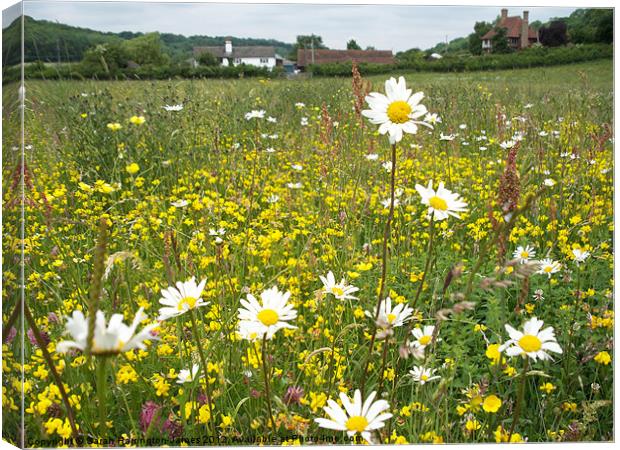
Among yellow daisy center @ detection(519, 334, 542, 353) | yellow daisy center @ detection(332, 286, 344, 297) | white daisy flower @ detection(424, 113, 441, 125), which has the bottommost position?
yellow daisy center @ detection(519, 334, 542, 353)

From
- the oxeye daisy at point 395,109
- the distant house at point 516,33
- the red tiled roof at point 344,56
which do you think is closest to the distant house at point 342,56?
the red tiled roof at point 344,56

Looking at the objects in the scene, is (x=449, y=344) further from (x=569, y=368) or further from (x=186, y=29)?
(x=186, y=29)

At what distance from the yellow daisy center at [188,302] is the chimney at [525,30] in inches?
56.9

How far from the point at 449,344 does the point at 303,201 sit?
0.72 m

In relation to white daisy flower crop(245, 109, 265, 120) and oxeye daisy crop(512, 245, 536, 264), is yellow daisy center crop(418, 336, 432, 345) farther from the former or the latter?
white daisy flower crop(245, 109, 265, 120)

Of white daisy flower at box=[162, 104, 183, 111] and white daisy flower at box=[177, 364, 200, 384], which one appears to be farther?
white daisy flower at box=[162, 104, 183, 111]

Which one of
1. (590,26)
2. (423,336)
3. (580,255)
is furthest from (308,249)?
(590,26)

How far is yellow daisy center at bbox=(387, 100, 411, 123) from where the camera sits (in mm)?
1462

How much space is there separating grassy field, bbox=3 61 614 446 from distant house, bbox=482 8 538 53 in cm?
15

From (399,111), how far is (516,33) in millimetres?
883

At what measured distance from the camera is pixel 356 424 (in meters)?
1.42

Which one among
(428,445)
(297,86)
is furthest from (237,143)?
(428,445)

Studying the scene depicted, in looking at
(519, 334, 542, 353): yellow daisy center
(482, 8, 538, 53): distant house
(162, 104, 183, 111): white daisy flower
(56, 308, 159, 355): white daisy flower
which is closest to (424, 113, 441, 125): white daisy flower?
(482, 8, 538, 53): distant house

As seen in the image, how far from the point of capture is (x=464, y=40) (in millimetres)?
2053
